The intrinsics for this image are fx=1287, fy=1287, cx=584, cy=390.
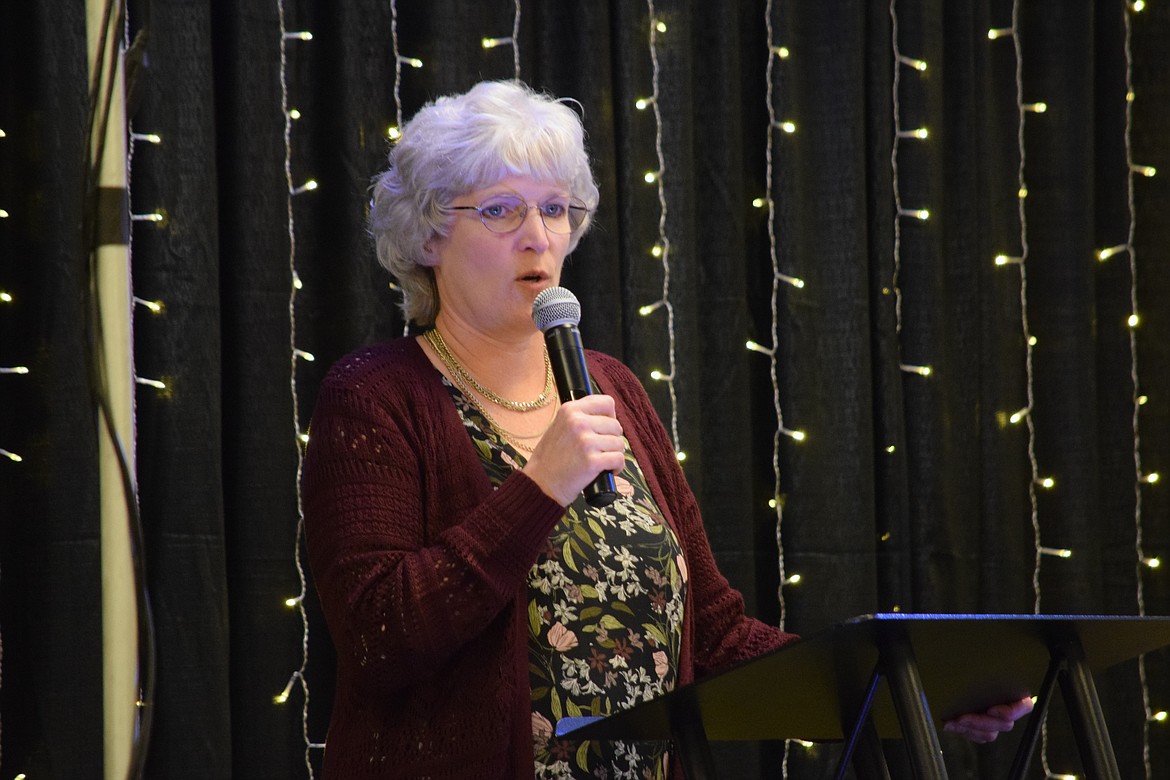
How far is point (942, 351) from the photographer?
281 centimetres

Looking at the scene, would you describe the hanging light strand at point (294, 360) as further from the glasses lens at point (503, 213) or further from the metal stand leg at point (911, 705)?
the metal stand leg at point (911, 705)

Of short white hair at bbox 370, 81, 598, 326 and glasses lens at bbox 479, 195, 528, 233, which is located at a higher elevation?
short white hair at bbox 370, 81, 598, 326

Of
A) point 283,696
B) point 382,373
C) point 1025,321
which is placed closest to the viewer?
point 382,373

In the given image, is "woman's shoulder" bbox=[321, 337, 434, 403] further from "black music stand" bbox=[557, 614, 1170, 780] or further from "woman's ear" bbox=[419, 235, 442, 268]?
"black music stand" bbox=[557, 614, 1170, 780]

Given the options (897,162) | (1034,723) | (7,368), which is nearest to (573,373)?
(1034,723)

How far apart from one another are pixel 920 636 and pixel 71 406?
1485mm

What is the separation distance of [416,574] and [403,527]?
10cm

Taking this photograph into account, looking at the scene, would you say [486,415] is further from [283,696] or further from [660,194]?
[660,194]

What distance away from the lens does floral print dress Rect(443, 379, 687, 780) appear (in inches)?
62.2

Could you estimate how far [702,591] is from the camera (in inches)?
72.2

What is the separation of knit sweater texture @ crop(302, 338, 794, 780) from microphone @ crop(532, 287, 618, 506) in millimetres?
66

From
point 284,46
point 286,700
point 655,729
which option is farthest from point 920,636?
point 284,46

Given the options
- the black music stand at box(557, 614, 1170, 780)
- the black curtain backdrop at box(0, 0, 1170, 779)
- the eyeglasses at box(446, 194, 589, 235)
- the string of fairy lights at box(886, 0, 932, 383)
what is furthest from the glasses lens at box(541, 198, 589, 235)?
the string of fairy lights at box(886, 0, 932, 383)

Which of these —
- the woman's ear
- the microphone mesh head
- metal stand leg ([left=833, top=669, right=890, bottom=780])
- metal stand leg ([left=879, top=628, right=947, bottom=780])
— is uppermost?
the woman's ear
